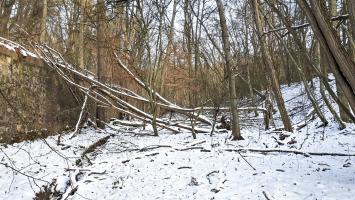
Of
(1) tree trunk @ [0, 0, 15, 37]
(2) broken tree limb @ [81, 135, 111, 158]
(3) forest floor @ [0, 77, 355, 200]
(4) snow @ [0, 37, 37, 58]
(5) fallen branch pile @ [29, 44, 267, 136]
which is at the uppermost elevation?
(1) tree trunk @ [0, 0, 15, 37]

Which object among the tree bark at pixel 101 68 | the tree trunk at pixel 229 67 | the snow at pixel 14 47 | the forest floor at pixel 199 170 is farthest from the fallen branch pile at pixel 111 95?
the tree trunk at pixel 229 67

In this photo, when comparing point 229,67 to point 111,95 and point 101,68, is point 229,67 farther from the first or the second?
point 101,68

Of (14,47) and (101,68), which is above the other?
(14,47)

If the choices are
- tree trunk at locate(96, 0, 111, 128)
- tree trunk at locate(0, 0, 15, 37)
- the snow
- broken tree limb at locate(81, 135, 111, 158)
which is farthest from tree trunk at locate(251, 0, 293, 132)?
tree trunk at locate(0, 0, 15, 37)

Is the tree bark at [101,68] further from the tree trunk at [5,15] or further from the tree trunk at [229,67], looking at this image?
the tree trunk at [229,67]

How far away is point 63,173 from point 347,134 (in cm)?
614

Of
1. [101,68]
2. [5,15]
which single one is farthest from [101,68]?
[5,15]

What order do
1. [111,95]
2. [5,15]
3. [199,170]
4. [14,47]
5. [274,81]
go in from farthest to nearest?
[5,15] < [111,95] < [14,47] < [274,81] < [199,170]

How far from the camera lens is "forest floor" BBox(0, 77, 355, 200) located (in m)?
5.70

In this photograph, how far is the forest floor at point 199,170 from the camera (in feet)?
18.7

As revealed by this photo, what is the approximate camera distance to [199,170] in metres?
6.93

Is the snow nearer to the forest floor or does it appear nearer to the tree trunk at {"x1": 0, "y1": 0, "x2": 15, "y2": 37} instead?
the tree trunk at {"x1": 0, "y1": 0, "x2": 15, "y2": 37}

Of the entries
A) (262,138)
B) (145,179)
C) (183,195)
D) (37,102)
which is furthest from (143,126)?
(183,195)

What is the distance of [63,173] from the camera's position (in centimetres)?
745
